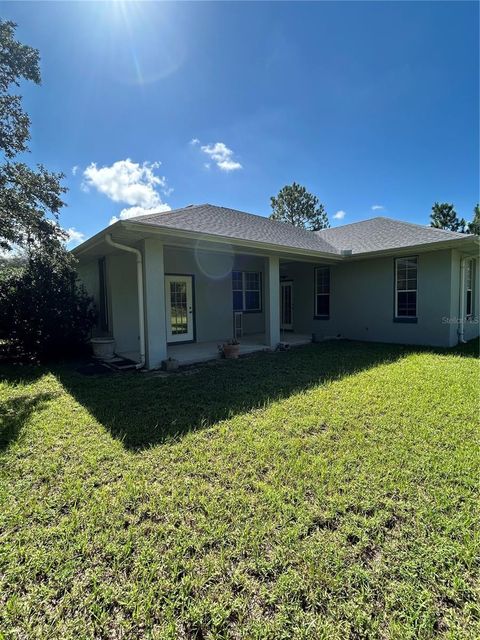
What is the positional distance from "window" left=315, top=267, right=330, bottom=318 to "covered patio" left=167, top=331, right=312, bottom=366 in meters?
1.72

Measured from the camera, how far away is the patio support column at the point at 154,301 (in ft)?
22.5

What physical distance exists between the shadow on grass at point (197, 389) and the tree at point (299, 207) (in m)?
29.1

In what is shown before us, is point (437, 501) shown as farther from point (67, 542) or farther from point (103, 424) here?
point (103, 424)

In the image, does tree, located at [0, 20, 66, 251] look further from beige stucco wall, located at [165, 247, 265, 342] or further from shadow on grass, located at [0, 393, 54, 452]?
shadow on grass, located at [0, 393, 54, 452]

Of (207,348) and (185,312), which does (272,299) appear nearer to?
(207,348)

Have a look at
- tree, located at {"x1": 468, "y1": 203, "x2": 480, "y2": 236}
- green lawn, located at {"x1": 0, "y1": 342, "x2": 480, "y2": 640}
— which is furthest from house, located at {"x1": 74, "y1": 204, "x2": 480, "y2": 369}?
tree, located at {"x1": 468, "y1": 203, "x2": 480, "y2": 236}

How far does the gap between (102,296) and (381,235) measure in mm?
10017

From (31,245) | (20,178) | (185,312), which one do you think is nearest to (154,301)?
(185,312)

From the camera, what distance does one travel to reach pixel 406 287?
10328mm

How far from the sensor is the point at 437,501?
102 inches

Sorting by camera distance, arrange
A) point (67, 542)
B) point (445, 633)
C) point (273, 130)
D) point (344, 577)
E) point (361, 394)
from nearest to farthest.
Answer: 1. point (445, 633)
2. point (344, 577)
3. point (67, 542)
4. point (361, 394)
5. point (273, 130)

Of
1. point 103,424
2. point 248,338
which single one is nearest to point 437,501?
point 103,424

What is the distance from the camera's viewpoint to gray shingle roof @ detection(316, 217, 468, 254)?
31.7 feet

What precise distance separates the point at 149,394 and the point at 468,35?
11199 mm
